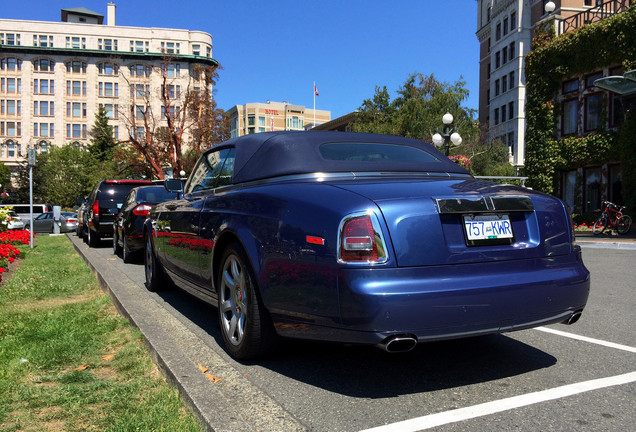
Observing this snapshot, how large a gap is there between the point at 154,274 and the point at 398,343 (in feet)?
13.6

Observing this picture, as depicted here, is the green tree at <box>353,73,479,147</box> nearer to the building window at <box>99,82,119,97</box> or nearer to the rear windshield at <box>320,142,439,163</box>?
the rear windshield at <box>320,142,439,163</box>

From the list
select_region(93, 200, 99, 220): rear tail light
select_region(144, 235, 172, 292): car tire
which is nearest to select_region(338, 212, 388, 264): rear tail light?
select_region(144, 235, 172, 292): car tire

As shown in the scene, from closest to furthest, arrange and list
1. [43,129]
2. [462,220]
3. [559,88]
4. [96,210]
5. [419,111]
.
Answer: [462,220] < [96,210] < [559,88] < [419,111] < [43,129]

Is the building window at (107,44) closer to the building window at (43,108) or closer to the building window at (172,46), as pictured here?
the building window at (172,46)

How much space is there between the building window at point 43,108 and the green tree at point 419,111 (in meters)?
54.1

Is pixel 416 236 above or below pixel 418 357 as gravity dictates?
above

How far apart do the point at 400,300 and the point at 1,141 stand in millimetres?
90778

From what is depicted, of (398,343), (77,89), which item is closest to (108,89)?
(77,89)

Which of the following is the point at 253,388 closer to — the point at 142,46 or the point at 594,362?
the point at 594,362

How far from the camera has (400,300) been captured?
9.29ft

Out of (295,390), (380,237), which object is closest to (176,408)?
(295,390)

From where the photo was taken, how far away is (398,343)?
2.89 metres

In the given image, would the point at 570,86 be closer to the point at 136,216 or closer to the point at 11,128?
the point at 136,216

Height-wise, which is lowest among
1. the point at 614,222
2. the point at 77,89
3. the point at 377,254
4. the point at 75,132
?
the point at 614,222
